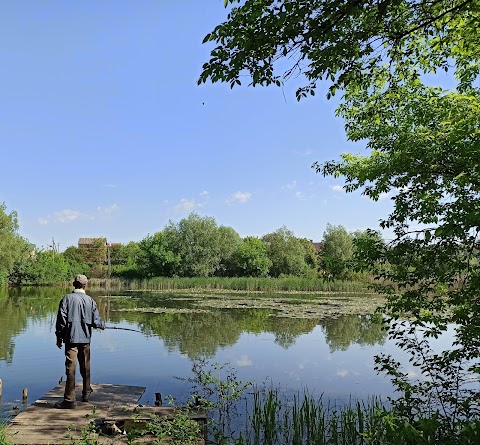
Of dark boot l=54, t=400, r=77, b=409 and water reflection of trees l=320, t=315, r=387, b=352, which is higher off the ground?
dark boot l=54, t=400, r=77, b=409

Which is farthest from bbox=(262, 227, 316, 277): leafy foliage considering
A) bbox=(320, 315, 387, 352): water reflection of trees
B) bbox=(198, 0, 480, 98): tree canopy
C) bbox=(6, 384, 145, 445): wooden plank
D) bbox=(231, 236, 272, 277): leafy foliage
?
bbox=(198, 0, 480, 98): tree canopy

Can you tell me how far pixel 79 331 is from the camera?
6301mm

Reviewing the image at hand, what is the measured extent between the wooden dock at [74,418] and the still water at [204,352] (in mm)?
1412

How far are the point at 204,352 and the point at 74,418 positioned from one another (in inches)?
263

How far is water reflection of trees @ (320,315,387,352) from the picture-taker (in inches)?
558

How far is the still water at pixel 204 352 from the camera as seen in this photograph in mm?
9164

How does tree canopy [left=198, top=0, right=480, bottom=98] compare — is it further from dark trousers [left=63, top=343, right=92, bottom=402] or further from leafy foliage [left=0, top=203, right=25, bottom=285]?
leafy foliage [left=0, top=203, right=25, bottom=285]

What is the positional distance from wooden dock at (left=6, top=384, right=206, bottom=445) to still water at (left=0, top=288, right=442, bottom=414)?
141 centimetres

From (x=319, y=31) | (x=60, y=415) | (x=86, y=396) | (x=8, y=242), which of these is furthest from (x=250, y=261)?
(x=319, y=31)

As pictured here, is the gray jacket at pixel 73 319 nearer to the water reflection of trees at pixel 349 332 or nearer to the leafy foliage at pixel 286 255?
the water reflection of trees at pixel 349 332

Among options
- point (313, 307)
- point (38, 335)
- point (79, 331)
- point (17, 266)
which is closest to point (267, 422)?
point (79, 331)

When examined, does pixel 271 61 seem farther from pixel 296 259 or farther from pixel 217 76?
pixel 296 259

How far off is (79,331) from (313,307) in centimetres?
1811

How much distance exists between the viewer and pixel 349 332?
16141 millimetres
